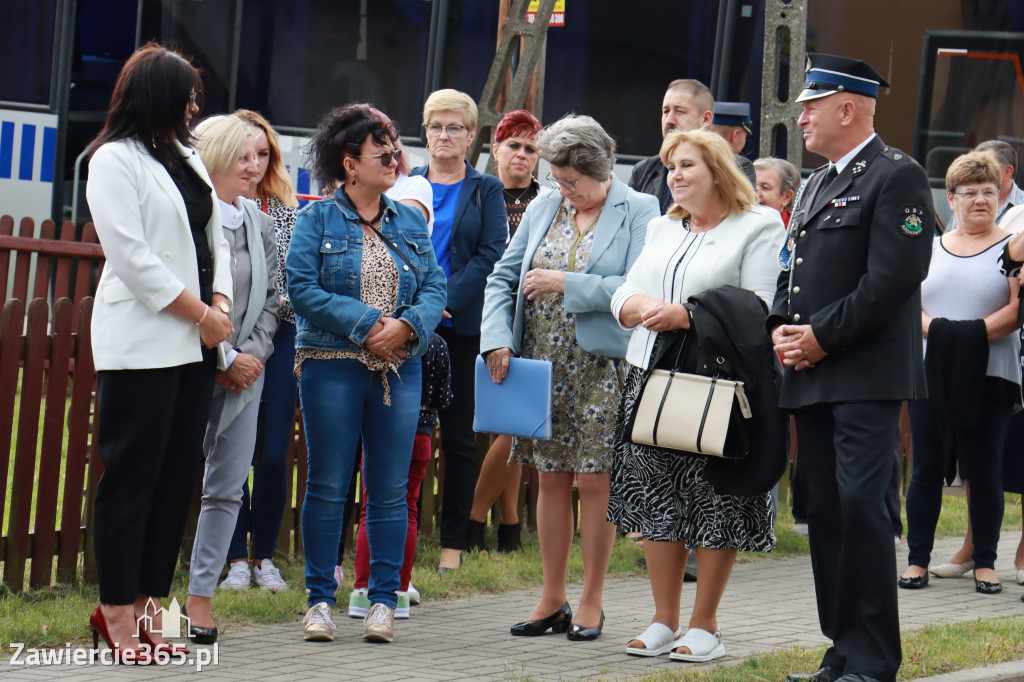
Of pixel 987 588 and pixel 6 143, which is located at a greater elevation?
pixel 6 143

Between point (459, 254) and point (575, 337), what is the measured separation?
121 centimetres

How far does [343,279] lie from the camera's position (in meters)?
5.30

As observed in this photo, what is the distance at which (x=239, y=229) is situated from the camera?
5.49 metres

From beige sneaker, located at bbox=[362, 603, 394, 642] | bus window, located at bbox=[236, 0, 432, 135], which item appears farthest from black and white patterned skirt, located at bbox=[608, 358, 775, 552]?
bus window, located at bbox=[236, 0, 432, 135]

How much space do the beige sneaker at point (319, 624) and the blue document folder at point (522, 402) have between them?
3.25ft

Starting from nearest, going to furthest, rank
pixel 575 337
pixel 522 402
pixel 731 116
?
pixel 522 402, pixel 575 337, pixel 731 116

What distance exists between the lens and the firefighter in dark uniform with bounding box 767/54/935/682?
15.1 ft

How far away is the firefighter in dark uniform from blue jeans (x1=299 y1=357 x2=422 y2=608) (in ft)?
4.99

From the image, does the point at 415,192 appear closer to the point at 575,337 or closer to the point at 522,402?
the point at 575,337

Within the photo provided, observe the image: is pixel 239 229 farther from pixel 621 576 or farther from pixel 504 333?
pixel 621 576

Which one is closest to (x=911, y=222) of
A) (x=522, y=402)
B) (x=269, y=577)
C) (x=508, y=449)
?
(x=522, y=402)

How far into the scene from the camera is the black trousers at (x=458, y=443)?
265 inches

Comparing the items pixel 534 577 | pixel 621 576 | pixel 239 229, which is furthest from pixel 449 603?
pixel 239 229

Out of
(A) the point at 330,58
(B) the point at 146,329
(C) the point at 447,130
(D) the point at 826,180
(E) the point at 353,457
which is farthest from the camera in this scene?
(A) the point at 330,58
